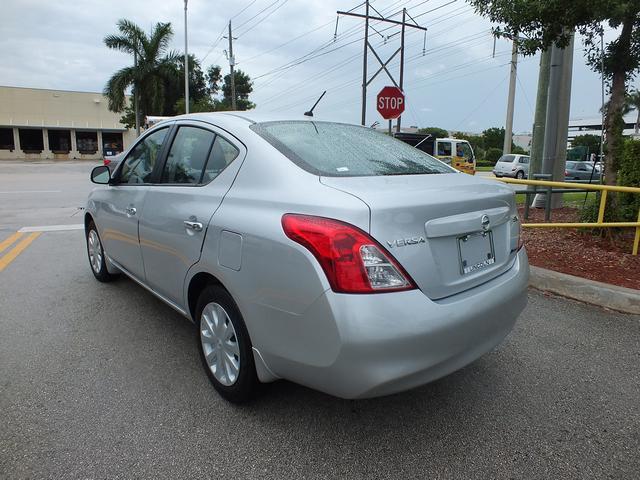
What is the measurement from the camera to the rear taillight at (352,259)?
2.08 meters

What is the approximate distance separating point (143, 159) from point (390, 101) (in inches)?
336

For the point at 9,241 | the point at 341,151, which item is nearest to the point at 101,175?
the point at 341,151

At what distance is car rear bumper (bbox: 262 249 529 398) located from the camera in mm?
2053

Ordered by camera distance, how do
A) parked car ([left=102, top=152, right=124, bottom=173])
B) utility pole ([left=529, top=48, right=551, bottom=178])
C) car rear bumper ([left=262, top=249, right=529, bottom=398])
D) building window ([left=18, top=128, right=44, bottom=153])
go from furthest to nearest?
1. building window ([left=18, top=128, right=44, bottom=153])
2. utility pole ([left=529, top=48, right=551, bottom=178])
3. parked car ([left=102, top=152, right=124, bottom=173])
4. car rear bumper ([left=262, top=249, right=529, bottom=398])

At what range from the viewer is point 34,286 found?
16.5 feet

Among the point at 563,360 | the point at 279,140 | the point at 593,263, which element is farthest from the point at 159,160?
the point at 593,263

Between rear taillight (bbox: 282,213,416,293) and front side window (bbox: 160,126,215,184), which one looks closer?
rear taillight (bbox: 282,213,416,293)

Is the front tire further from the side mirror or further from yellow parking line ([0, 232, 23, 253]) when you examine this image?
yellow parking line ([0, 232, 23, 253])

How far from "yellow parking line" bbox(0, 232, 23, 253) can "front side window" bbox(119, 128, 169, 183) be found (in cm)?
368

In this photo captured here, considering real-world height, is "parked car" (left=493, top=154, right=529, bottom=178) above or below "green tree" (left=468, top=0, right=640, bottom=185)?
below

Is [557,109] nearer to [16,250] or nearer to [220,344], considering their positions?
[220,344]

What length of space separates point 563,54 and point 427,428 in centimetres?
889

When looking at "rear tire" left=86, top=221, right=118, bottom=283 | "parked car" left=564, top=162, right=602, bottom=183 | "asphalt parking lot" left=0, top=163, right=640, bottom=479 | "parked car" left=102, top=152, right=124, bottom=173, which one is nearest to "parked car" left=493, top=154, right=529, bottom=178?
"parked car" left=564, top=162, right=602, bottom=183

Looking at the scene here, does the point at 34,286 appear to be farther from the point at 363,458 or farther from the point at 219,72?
the point at 219,72
